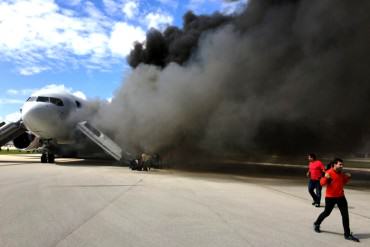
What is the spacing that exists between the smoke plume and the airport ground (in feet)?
22.1

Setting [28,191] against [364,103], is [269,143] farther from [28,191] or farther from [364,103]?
[28,191]

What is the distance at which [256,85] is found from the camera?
801 inches

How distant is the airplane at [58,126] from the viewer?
24578mm

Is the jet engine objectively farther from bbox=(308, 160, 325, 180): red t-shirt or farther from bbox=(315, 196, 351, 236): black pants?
bbox=(315, 196, 351, 236): black pants

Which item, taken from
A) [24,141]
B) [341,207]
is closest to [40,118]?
[24,141]

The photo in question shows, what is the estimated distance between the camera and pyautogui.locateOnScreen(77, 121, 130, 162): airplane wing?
Answer: 2362cm

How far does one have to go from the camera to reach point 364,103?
63.3ft

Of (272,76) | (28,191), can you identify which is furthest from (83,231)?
(272,76)

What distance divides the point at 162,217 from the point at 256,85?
1309 cm

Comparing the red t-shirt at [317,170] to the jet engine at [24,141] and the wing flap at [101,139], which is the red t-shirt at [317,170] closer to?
the wing flap at [101,139]

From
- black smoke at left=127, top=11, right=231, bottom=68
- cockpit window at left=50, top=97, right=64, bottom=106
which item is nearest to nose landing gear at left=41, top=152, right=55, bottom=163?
cockpit window at left=50, top=97, right=64, bottom=106

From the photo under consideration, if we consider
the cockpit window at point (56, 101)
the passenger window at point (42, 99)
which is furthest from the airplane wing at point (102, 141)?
the passenger window at point (42, 99)

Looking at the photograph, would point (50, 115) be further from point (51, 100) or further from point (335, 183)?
point (335, 183)

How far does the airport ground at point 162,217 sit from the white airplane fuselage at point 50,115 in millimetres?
12062
